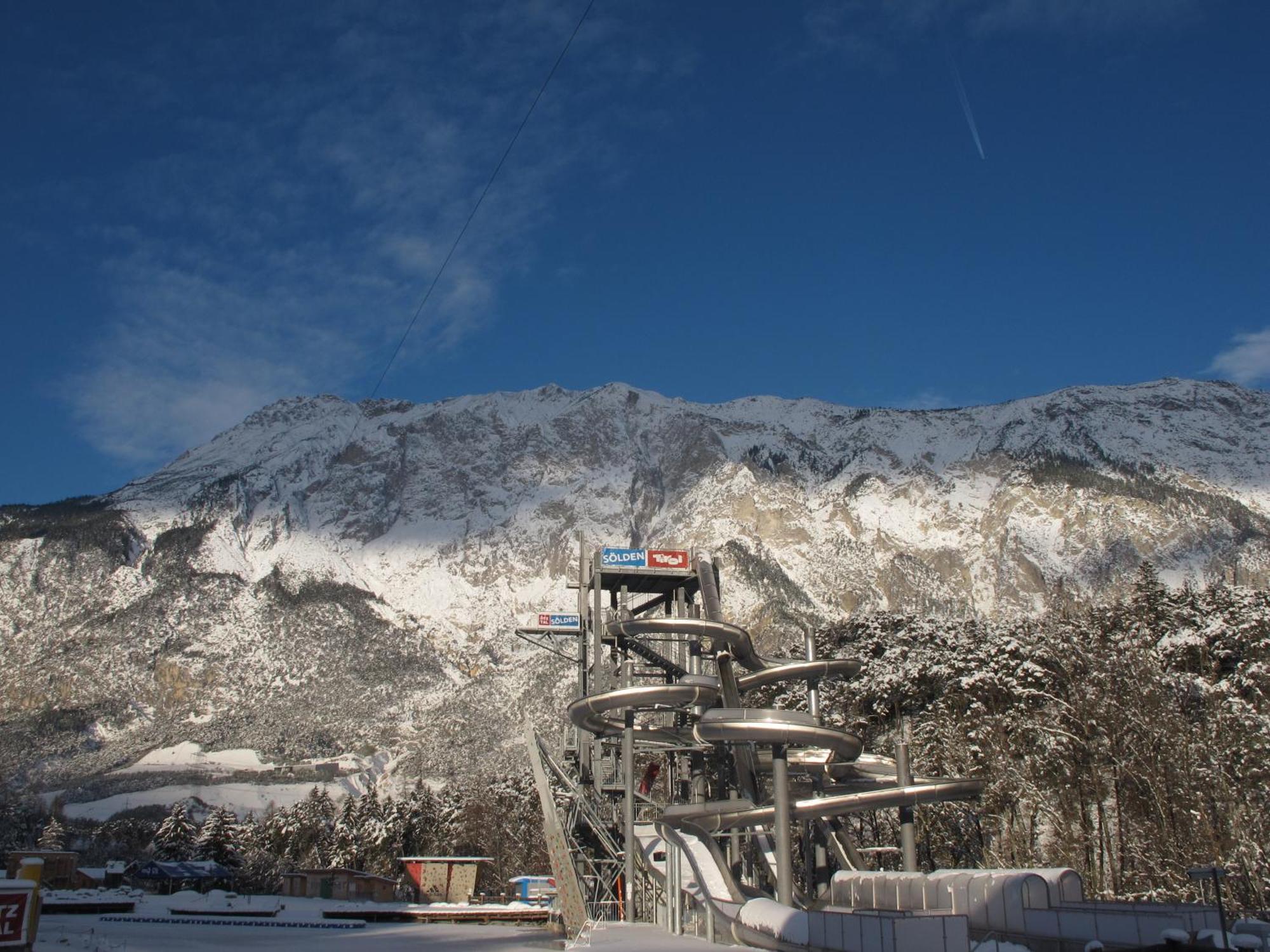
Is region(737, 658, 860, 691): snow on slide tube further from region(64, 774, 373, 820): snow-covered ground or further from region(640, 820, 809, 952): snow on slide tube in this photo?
region(64, 774, 373, 820): snow-covered ground

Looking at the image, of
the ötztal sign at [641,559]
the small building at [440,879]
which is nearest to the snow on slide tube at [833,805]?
the ötztal sign at [641,559]

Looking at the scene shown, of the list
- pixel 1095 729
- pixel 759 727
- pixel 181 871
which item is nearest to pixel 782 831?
pixel 759 727

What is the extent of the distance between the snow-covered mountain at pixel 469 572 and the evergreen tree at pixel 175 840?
62.6 m

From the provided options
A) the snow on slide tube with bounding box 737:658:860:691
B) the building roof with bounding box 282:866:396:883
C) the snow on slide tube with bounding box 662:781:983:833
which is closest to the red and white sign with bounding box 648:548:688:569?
the snow on slide tube with bounding box 737:658:860:691

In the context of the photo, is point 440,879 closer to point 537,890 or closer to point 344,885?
point 344,885

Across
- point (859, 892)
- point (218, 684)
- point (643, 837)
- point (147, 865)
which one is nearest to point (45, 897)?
point (147, 865)

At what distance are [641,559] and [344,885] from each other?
123 feet

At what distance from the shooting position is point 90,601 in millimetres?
170875

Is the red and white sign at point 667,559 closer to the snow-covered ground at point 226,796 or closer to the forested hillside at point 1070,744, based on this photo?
the forested hillside at point 1070,744

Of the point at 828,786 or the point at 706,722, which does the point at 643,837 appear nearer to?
the point at 828,786

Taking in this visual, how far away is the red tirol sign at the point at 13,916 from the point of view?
1415cm

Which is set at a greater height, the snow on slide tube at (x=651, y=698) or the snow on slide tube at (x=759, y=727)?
the snow on slide tube at (x=651, y=698)

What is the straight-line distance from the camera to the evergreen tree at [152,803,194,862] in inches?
3100

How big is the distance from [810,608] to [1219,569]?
59.1 meters
